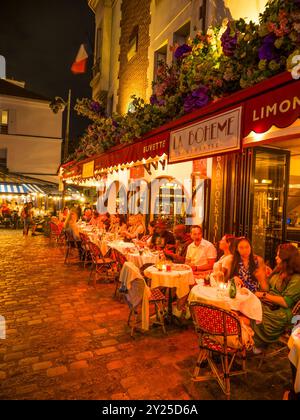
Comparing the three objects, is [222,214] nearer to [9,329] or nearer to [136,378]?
[136,378]

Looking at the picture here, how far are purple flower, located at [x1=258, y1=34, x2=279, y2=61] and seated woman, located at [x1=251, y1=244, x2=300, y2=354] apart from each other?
2421mm

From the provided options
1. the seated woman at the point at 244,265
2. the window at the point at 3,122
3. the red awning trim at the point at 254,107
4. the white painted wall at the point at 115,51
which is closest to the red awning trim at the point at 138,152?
the red awning trim at the point at 254,107

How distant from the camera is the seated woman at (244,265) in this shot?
4535mm

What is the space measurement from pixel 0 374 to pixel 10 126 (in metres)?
25.5

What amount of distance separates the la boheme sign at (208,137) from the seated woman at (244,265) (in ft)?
4.88

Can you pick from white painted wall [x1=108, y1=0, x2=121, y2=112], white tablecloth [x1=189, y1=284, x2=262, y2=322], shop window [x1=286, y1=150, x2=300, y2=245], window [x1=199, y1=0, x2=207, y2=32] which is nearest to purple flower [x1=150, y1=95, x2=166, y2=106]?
window [x1=199, y1=0, x2=207, y2=32]

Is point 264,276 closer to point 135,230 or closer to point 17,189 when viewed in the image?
point 135,230

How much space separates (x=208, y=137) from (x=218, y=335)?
2681 mm

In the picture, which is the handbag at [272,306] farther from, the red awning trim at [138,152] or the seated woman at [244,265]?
the red awning trim at [138,152]

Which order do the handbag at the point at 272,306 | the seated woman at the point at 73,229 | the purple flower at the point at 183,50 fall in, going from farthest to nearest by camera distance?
1. the seated woman at the point at 73,229
2. the purple flower at the point at 183,50
3. the handbag at the point at 272,306

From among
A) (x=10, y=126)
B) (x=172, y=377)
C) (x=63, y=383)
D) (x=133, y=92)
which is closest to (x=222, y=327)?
(x=172, y=377)

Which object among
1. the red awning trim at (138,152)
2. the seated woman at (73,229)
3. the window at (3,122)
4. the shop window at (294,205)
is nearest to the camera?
the red awning trim at (138,152)

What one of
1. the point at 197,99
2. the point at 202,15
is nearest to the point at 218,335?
the point at 197,99

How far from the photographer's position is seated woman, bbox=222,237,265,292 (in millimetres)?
4535
